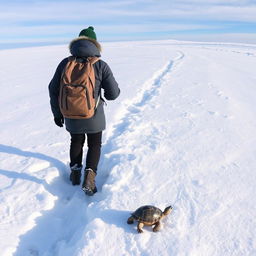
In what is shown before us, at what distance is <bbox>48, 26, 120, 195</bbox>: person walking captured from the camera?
9.24 ft

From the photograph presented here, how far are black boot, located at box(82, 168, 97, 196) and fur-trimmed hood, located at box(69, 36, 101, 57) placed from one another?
4.12 ft

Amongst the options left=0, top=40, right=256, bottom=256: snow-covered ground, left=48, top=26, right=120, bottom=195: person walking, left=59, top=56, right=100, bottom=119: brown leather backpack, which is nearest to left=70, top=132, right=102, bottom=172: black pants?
left=48, top=26, right=120, bottom=195: person walking

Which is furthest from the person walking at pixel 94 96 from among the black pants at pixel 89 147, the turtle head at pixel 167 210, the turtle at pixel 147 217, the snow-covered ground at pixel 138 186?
the turtle head at pixel 167 210

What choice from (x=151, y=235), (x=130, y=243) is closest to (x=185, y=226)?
(x=151, y=235)

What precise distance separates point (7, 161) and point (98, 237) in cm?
216

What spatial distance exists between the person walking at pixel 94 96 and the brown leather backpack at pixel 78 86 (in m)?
0.03

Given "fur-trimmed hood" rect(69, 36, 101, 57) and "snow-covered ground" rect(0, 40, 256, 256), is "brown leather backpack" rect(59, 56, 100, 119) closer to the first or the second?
"fur-trimmed hood" rect(69, 36, 101, 57)

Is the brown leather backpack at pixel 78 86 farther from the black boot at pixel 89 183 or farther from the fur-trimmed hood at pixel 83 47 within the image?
the black boot at pixel 89 183

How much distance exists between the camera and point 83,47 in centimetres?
276

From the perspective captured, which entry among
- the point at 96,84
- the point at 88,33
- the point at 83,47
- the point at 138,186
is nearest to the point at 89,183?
the point at 138,186

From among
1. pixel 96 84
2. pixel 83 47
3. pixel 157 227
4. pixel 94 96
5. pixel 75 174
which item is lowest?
pixel 75 174

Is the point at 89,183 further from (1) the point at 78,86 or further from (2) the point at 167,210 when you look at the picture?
(1) the point at 78,86

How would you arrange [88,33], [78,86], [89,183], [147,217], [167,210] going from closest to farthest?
[147,217]
[167,210]
[78,86]
[88,33]
[89,183]

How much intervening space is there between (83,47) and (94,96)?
18.9 inches
